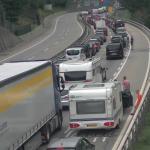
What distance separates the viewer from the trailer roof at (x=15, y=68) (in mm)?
22163

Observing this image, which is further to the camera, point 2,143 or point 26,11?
point 26,11

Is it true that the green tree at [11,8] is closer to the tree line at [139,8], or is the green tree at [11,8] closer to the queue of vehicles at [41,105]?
the tree line at [139,8]

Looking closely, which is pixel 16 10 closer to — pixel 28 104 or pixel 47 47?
pixel 47 47

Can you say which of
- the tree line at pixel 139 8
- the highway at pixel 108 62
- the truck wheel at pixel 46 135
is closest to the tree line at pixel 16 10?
the highway at pixel 108 62

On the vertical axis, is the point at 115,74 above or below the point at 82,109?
below

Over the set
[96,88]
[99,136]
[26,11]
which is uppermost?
[96,88]

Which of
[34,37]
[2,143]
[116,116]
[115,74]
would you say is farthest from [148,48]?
[2,143]

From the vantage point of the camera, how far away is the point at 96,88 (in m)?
28.1

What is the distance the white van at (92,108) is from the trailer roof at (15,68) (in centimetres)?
210

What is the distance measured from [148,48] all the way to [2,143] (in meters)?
57.0

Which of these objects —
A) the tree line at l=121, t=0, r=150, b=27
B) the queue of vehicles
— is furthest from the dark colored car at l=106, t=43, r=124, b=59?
the tree line at l=121, t=0, r=150, b=27

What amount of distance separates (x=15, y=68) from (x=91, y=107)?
15.1ft

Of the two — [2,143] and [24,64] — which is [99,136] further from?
[2,143]

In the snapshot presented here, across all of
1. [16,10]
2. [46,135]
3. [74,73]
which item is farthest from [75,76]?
[16,10]
